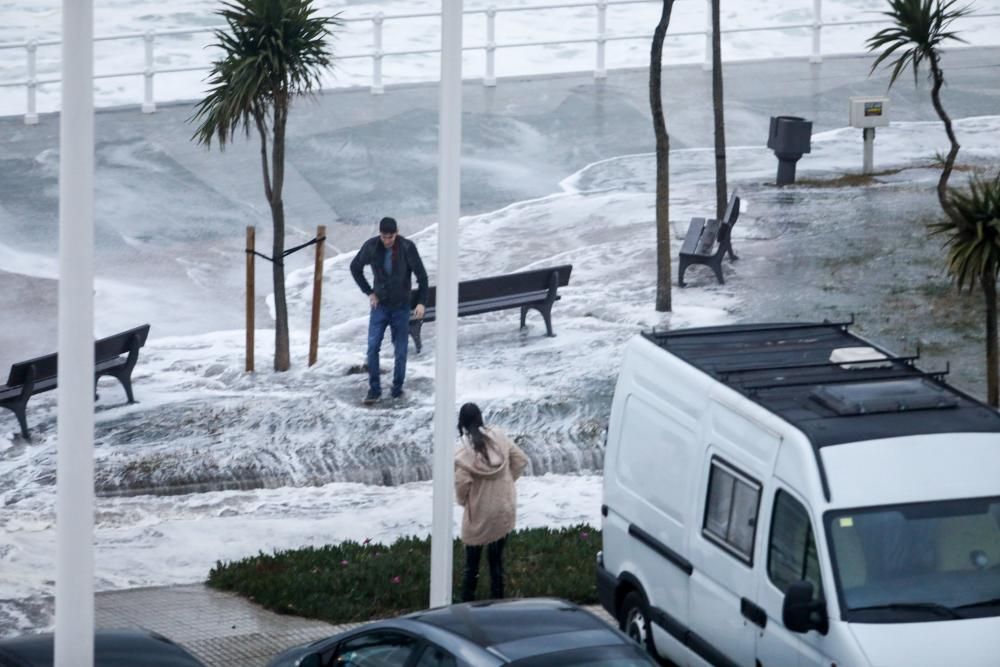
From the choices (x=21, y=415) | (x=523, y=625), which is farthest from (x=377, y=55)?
(x=523, y=625)

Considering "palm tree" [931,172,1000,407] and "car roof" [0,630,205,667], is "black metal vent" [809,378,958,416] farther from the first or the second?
"palm tree" [931,172,1000,407]

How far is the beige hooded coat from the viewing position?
10.7 m

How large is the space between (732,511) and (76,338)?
12.1 feet

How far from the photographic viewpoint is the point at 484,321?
62.2ft

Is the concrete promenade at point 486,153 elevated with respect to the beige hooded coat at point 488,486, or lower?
elevated

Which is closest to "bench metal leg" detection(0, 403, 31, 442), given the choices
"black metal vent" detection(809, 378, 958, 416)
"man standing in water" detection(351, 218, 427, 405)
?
"man standing in water" detection(351, 218, 427, 405)

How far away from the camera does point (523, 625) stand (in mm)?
7844

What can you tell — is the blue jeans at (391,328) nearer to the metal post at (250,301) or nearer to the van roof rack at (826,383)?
the metal post at (250,301)

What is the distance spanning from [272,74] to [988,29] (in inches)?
1690

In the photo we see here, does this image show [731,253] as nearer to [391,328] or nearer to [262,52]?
[391,328]

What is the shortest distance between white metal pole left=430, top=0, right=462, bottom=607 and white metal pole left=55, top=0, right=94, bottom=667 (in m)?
2.81

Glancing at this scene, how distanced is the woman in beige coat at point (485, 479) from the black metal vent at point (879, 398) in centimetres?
226

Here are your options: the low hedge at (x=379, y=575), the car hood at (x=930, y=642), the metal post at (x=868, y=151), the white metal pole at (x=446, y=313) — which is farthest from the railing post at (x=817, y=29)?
the car hood at (x=930, y=642)

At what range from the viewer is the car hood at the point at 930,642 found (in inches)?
316
